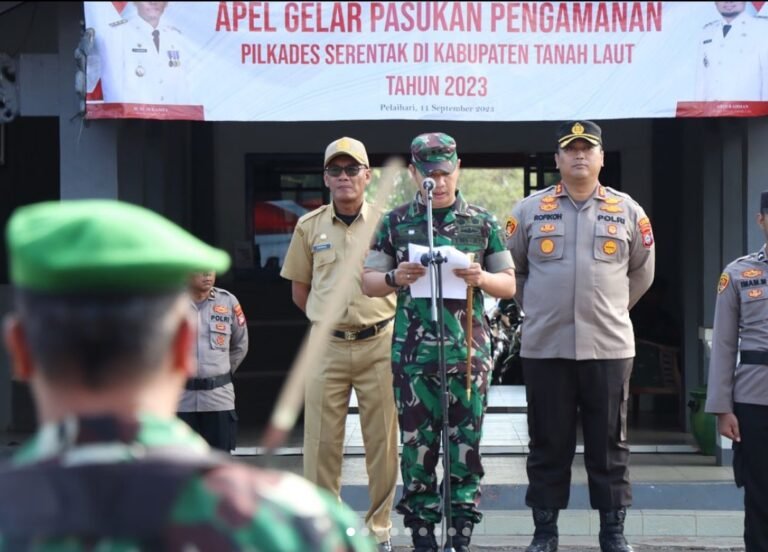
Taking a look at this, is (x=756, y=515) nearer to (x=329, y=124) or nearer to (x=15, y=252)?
(x=15, y=252)

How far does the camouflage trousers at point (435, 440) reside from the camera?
5.73 metres

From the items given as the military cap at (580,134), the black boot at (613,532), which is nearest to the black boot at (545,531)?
the black boot at (613,532)

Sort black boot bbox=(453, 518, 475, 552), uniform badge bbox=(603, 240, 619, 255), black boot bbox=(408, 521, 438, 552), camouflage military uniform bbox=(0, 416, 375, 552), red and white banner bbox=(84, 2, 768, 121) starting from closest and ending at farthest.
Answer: camouflage military uniform bbox=(0, 416, 375, 552), black boot bbox=(453, 518, 475, 552), black boot bbox=(408, 521, 438, 552), uniform badge bbox=(603, 240, 619, 255), red and white banner bbox=(84, 2, 768, 121)

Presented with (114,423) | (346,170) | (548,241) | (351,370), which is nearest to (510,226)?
(548,241)

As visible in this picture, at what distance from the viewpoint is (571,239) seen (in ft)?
19.4

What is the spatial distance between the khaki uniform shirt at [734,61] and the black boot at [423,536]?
3.41m

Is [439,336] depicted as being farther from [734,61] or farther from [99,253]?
[99,253]

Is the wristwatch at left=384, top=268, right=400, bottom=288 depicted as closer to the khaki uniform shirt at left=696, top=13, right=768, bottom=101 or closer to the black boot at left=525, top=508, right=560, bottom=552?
the black boot at left=525, top=508, right=560, bottom=552

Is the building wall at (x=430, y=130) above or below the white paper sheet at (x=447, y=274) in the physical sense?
above

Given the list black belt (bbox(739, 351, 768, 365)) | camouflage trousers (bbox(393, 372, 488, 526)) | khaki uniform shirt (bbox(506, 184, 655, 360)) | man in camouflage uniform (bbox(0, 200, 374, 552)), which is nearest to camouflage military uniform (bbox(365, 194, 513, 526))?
camouflage trousers (bbox(393, 372, 488, 526))

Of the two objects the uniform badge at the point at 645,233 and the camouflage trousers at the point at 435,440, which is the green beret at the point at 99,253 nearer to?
the camouflage trousers at the point at 435,440

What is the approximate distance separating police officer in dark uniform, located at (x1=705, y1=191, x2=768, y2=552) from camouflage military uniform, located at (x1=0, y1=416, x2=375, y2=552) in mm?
4323

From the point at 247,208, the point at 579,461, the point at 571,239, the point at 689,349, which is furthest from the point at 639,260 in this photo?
the point at 247,208

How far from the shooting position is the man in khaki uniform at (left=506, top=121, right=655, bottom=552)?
5887 millimetres
